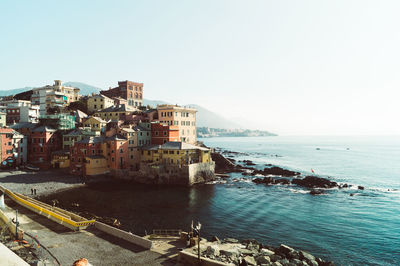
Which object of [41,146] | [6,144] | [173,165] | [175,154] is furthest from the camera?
[41,146]

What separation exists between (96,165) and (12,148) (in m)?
29.1

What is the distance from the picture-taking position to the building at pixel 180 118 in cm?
8369

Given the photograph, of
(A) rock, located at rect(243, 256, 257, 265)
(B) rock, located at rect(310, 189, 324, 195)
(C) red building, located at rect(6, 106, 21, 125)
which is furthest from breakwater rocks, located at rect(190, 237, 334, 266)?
(C) red building, located at rect(6, 106, 21, 125)

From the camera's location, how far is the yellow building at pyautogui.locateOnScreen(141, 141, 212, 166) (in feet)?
226

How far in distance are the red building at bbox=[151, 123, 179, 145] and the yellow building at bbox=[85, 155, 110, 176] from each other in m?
16.7

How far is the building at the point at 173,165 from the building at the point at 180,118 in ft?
46.0

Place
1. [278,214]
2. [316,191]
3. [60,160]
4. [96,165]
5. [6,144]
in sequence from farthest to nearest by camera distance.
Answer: [60,160] → [6,144] → [96,165] → [316,191] → [278,214]

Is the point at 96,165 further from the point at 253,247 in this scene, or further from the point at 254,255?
the point at 254,255

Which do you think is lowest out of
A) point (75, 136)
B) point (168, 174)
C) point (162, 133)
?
point (168, 174)

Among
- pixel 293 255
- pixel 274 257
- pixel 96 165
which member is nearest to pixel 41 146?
pixel 96 165

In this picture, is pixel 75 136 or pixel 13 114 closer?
pixel 75 136

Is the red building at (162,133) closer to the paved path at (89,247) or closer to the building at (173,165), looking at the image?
the building at (173,165)

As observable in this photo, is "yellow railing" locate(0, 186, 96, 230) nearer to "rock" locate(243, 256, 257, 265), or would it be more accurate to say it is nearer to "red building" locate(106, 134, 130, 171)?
"rock" locate(243, 256, 257, 265)

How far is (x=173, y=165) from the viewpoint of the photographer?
68250 mm
